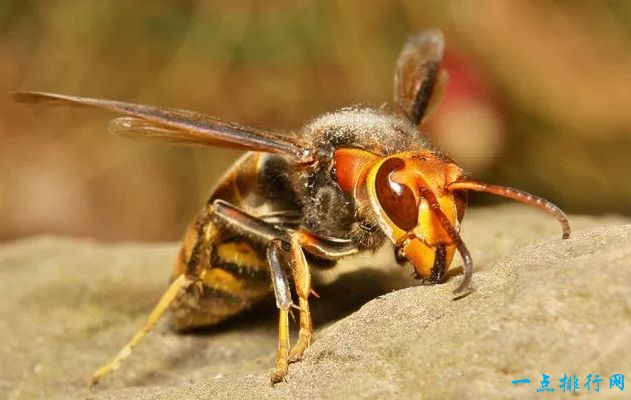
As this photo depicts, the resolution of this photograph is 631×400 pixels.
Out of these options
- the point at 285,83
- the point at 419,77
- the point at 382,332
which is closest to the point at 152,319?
the point at 382,332

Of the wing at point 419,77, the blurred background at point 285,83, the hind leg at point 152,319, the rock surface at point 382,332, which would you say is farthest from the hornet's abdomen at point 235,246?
the blurred background at point 285,83

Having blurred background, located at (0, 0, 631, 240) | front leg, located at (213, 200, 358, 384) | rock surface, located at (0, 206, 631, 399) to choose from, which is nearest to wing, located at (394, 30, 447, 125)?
rock surface, located at (0, 206, 631, 399)

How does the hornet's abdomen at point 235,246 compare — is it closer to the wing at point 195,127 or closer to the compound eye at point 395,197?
the wing at point 195,127

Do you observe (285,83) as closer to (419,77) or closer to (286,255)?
(419,77)

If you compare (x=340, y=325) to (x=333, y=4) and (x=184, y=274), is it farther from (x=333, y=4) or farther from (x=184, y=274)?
(x=333, y=4)

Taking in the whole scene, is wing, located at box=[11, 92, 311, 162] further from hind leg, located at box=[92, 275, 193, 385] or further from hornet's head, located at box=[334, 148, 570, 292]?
hind leg, located at box=[92, 275, 193, 385]
